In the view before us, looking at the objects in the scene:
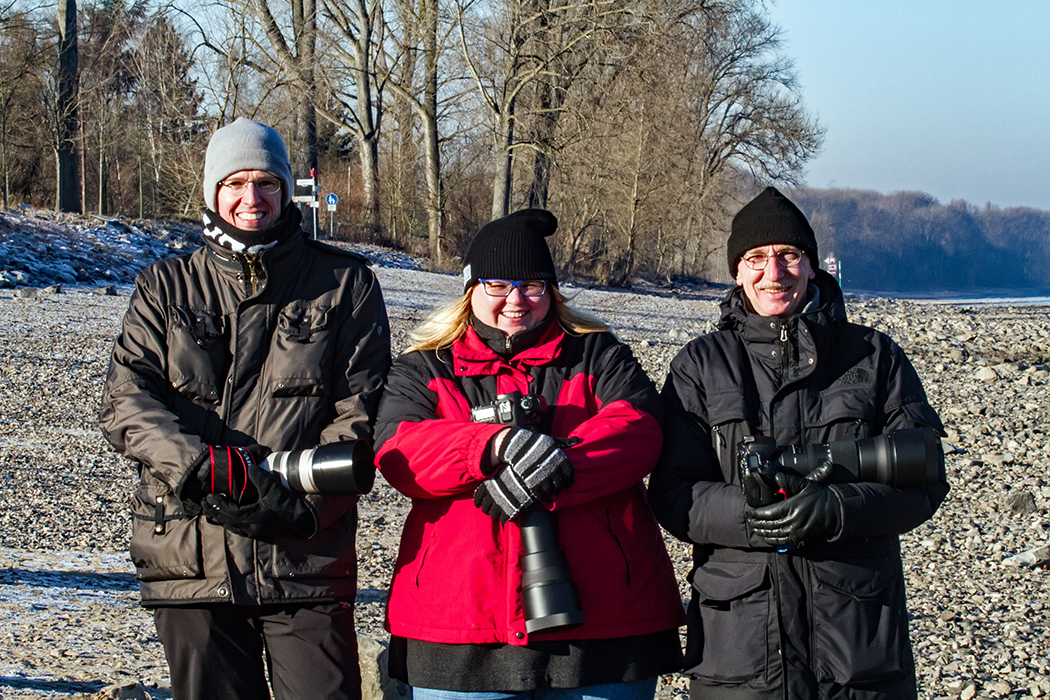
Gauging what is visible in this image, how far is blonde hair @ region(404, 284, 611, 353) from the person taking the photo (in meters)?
3.00

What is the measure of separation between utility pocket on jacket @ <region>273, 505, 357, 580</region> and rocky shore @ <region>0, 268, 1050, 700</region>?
46.9 inches

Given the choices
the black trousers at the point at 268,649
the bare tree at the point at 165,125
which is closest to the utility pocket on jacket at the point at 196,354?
the black trousers at the point at 268,649

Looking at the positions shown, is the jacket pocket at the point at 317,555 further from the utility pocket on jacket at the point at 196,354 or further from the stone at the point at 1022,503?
the stone at the point at 1022,503

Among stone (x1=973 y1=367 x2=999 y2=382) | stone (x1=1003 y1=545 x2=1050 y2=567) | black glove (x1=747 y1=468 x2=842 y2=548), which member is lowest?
stone (x1=1003 y1=545 x2=1050 y2=567)

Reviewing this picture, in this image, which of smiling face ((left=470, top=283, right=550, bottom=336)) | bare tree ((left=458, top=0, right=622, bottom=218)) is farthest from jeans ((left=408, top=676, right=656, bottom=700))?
bare tree ((left=458, top=0, right=622, bottom=218))

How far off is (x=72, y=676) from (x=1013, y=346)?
12.5 metres

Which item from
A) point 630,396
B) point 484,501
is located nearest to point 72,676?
point 484,501

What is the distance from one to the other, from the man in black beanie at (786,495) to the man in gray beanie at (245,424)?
3.19 ft

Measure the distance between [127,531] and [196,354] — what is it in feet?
12.0

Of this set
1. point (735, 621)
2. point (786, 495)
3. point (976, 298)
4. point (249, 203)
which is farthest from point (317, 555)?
point (976, 298)

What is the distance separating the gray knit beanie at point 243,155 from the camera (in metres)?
3.05

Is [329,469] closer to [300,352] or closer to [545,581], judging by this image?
[300,352]

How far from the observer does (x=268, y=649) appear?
117 inches

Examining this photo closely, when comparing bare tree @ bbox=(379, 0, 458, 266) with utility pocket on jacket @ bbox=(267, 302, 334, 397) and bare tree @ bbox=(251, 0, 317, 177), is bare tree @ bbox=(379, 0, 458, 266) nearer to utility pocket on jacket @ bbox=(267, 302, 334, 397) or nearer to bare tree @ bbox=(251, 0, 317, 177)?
bare tree @ bbox=(251, 0, 317, 177)
